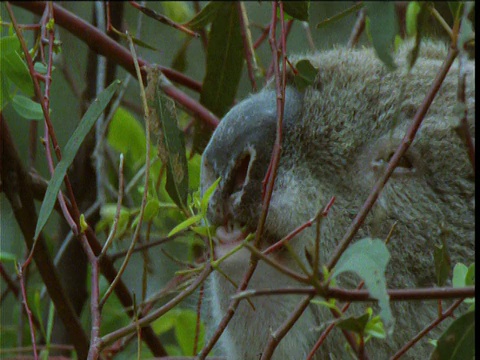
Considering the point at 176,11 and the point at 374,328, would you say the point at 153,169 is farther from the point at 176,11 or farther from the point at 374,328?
the point at 374,328

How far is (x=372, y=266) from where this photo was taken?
91 cm

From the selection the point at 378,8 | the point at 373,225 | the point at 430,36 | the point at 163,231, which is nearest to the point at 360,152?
the point at 373,225

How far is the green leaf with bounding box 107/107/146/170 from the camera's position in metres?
2.36

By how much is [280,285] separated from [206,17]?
0.49 m

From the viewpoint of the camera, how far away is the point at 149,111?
4.57ft

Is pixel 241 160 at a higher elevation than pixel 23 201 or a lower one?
higher

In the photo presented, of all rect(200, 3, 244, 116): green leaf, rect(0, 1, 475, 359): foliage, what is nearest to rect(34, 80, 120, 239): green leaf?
rect(0, 1, 475, 359): foliage

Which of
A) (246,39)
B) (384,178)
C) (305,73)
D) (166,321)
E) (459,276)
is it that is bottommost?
(166,321)

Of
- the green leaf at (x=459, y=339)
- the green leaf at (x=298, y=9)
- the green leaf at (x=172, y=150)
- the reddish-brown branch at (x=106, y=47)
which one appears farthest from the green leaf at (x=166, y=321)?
the green leaf at (x=459, y=339)

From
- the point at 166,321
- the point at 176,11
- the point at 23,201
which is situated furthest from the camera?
the point at 176,11

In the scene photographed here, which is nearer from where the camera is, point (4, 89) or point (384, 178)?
point (384, 178)

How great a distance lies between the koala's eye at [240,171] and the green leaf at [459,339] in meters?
0.48

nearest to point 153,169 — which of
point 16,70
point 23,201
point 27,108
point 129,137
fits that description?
point 129,137

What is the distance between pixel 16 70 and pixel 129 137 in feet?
2.97
